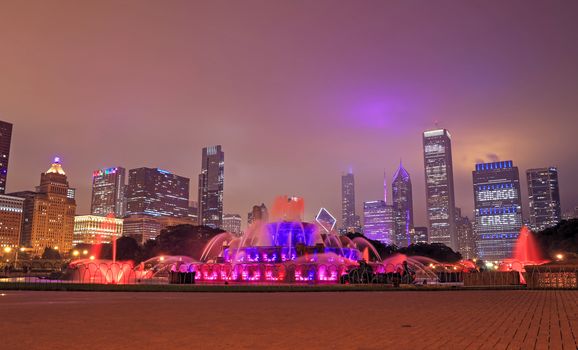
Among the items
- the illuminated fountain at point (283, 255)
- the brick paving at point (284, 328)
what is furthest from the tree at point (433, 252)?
the brick paving at point (284, 328)

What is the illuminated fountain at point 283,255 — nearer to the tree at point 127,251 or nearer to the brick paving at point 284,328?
the brick paving at point 284,328

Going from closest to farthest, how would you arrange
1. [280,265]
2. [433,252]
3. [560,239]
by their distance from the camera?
[280,265] → [560,239] → [433,252]

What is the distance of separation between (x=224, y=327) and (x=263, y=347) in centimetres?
361

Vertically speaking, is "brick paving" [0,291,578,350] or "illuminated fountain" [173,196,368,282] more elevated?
"illuminated fountain" [173,196,368,282]

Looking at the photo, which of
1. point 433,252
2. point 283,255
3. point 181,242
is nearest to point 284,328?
point 283,255

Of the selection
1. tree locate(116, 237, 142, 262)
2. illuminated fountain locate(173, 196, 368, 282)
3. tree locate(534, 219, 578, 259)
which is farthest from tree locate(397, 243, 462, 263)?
tree locate(116, 237, 142, 262)

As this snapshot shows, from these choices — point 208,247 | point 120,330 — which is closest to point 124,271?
point 120,330

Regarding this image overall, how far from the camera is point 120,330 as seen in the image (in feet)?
43.8

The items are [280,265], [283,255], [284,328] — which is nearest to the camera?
[284,328]

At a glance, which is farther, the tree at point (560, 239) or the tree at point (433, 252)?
the tree at point (433, 252)

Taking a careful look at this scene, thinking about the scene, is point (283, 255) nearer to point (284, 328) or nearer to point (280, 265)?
point (280, 265)

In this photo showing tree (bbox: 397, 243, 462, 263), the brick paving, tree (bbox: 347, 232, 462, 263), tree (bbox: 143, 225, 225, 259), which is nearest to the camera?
the brick paving

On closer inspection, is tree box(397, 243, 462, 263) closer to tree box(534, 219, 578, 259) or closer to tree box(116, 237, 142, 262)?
tree box(534, 219, 578, 259)

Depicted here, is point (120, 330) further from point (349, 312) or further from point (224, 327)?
point (349, 312)
